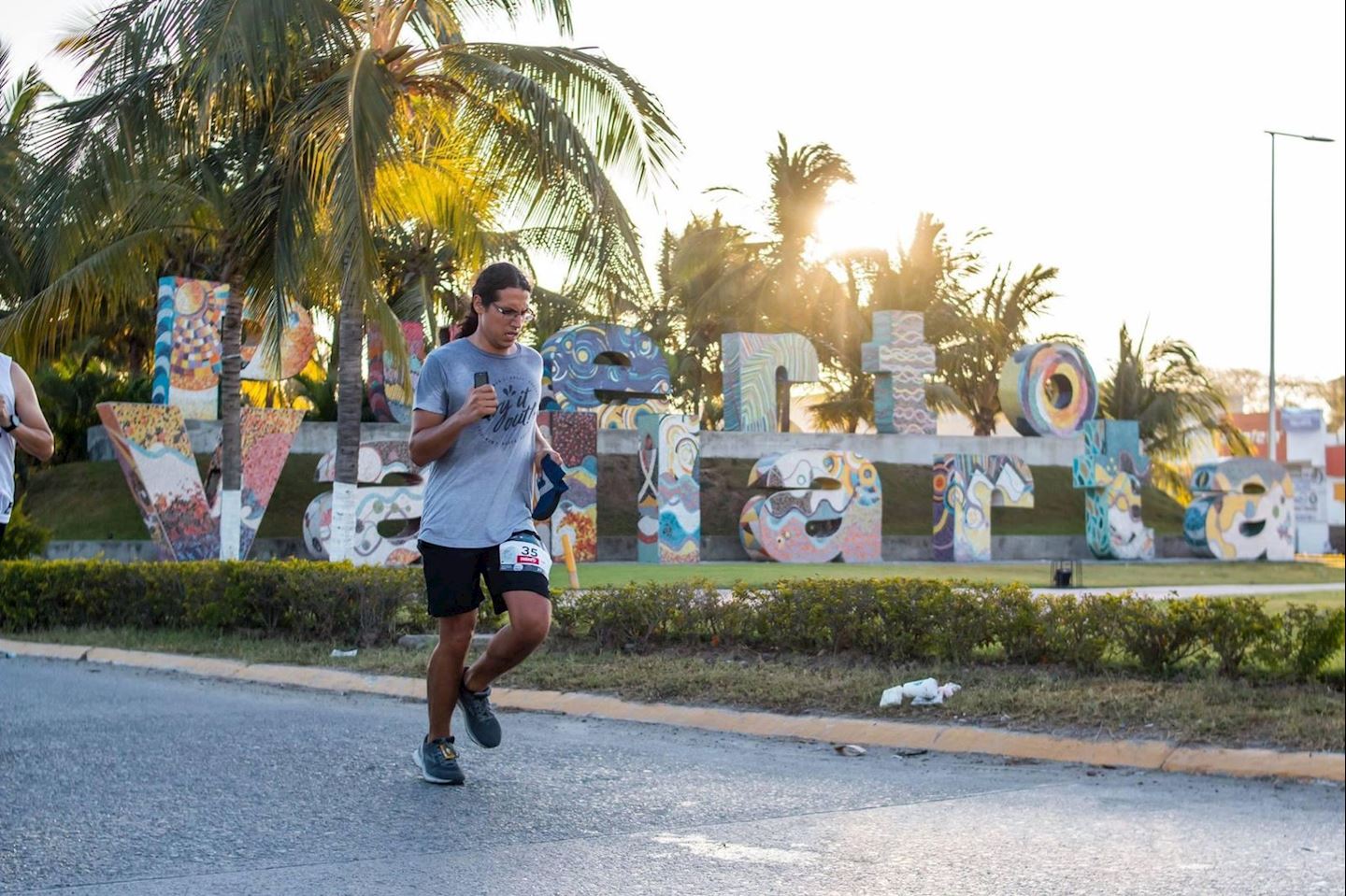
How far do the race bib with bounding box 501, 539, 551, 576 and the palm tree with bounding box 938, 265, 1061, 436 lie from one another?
43.1 metres

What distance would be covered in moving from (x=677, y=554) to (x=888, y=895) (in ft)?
71.3

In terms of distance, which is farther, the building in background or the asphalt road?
the building in background

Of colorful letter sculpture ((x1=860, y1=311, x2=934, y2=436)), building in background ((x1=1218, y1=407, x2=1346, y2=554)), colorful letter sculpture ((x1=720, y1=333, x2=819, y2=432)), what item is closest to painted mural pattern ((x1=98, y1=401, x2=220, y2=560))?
colorful letter sculpture ((x1=720, y1=333, x2=819, y2=432))

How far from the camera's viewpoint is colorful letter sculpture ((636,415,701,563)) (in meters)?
25.9

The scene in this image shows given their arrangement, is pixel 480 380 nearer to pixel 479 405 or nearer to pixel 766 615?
pixel 479 405

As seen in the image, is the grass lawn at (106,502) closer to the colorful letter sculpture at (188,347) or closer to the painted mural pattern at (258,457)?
the colorful letter sculpture at (188,347)

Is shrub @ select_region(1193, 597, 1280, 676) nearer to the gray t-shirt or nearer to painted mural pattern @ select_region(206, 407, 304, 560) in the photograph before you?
the gray t-shirt

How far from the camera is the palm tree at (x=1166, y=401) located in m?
46.4

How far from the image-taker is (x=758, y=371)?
101 ft

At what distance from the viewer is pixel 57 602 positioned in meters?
13.3

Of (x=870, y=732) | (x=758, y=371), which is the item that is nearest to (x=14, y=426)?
(x=870, y=732)

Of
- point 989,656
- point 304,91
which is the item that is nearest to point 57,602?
point 304,91

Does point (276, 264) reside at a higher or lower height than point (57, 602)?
higher

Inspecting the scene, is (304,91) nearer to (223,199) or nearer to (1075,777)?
(223,199)
